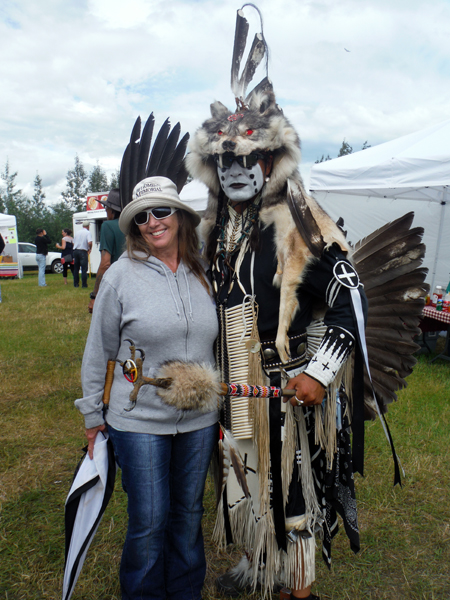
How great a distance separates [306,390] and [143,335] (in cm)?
62

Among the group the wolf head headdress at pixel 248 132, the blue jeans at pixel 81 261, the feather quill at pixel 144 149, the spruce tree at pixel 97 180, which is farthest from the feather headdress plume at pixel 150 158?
the spruce tree at pixel 97 180

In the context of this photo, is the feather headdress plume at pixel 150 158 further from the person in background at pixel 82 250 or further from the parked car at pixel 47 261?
the parked car at pixel 47 261

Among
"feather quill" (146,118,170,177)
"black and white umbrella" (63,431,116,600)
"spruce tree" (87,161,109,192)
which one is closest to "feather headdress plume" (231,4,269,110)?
"feather quill" (146,118,170,177)

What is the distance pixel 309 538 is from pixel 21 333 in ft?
21.0

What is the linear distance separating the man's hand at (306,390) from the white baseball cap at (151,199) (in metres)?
0.80

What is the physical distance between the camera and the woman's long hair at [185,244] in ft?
5.79

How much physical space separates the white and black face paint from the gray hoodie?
0.43m

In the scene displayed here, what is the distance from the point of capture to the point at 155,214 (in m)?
1.73

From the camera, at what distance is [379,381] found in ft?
7.35

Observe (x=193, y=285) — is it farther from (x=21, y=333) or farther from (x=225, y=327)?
(x=21, y=333)

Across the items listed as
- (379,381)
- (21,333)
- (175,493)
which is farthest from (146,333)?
(21,333)

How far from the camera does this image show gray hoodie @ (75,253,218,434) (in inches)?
63.6

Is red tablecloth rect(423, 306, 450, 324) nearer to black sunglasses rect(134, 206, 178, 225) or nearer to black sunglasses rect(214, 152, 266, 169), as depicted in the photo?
black sunglasses rect(214, 152, 266, 169)

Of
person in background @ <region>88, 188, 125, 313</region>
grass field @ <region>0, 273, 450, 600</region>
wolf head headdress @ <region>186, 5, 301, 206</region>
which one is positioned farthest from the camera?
person in background @ <region>88, 188, 125, 313</region>
